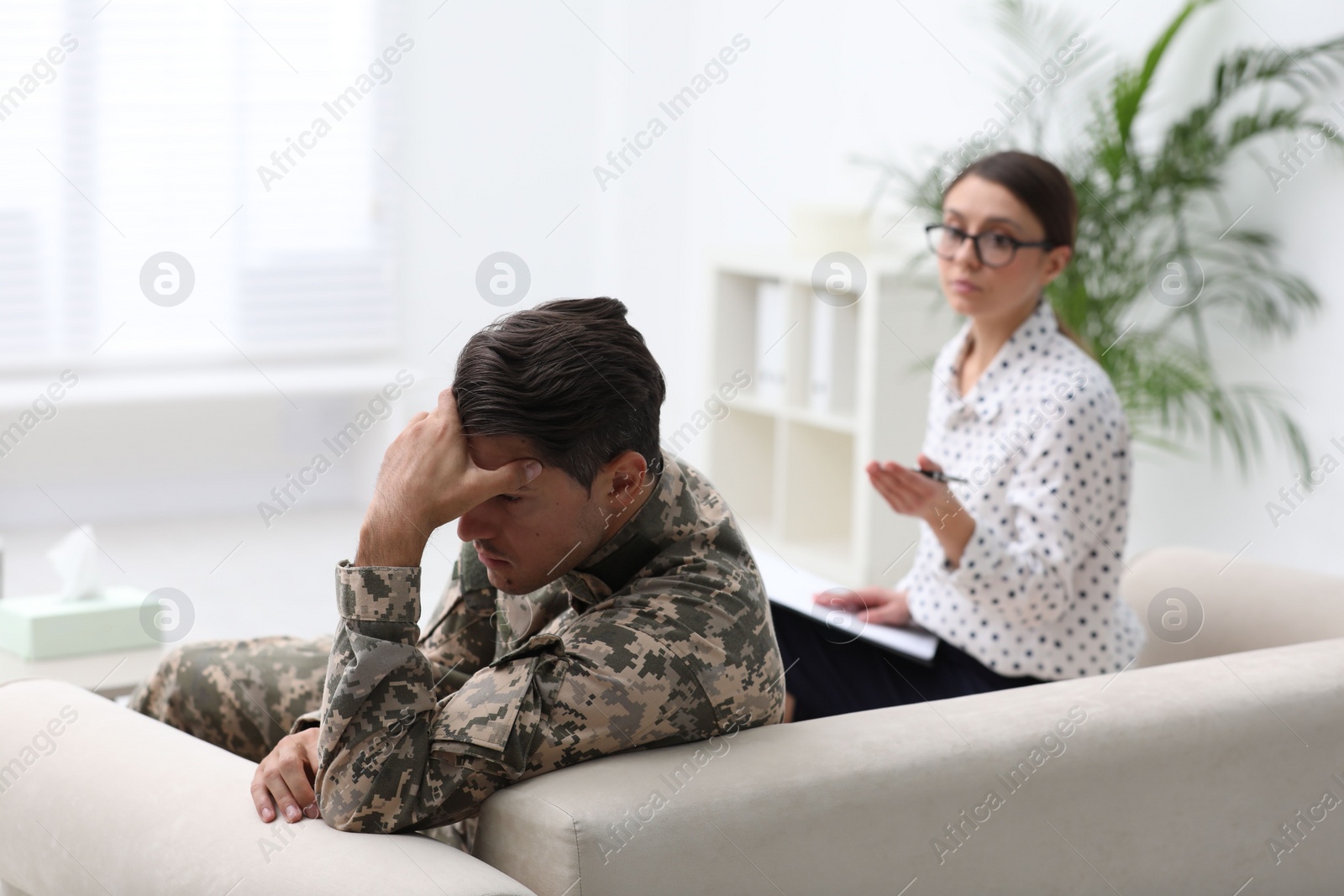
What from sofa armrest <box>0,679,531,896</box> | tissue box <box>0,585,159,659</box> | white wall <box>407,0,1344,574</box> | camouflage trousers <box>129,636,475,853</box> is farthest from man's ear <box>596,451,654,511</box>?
white wall <box>407,0,1344,574</box>

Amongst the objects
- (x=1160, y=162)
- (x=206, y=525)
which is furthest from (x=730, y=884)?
(x=206, y=525)

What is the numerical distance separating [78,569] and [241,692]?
0.98 meters

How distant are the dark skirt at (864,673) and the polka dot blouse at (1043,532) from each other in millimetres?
31

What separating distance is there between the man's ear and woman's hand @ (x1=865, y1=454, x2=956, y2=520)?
1.88 ft

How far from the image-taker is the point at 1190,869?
5.47 feet

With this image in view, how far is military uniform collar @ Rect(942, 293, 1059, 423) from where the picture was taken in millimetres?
2309

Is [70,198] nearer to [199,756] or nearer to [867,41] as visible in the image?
[867,41]

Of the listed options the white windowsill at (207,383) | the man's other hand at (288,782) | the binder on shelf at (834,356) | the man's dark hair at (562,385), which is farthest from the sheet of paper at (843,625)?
the white windowsill at (207,383)

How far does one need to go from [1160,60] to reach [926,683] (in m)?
1.91

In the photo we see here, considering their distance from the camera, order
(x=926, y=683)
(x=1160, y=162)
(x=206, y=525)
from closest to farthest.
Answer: (x=926, y=683)
(x=1160, y=162)
(x=206, y=525)

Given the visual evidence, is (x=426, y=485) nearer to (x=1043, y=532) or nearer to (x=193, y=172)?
(x=1043, y=532)

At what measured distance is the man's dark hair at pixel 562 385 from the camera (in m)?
1.39

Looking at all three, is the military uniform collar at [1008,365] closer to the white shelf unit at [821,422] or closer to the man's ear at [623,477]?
the man's ear at [623,477]

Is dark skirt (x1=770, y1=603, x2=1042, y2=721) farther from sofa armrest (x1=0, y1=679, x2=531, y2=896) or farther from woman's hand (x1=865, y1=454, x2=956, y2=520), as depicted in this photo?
sofa armrest (x1=0, y1=679, x2=531, y2=896)
